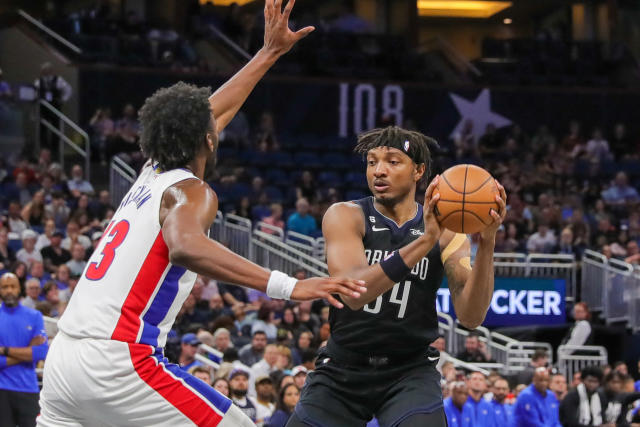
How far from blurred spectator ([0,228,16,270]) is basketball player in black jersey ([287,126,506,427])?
361 inches

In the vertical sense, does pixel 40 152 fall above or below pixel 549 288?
above

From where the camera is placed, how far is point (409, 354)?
5879mm

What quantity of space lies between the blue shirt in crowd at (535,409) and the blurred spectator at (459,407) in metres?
0.74

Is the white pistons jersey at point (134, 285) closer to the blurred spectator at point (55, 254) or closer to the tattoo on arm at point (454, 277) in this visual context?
the tattoo on arm at point (454, 277)

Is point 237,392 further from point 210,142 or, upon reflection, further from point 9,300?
point 210,142

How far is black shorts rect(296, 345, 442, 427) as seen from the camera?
572cm

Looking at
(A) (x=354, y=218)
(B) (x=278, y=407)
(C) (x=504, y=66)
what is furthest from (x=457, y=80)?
(A) (x=354, y=218)

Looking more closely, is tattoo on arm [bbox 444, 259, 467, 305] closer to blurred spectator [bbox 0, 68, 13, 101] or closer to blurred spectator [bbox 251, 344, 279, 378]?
blurred spectator [bbox 251, 344, 279, 378]

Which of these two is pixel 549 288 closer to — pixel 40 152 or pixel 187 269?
pixel 40 152

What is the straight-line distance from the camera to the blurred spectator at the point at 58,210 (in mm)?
16875

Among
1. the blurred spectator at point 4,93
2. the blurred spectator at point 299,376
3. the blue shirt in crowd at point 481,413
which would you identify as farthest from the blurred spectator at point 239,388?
the blurred spectator at point 4,93

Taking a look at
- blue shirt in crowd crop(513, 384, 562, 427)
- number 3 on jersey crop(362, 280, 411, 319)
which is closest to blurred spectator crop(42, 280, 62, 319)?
blue shirt in crowd crop(513, 384, 562, 427)

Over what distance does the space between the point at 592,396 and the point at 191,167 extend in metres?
10.8

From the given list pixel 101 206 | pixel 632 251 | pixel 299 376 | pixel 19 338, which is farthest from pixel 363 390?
pixel 632 251
